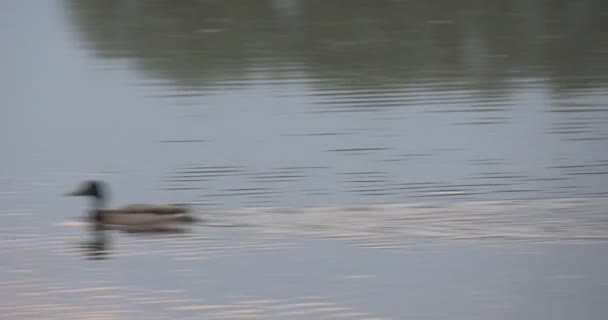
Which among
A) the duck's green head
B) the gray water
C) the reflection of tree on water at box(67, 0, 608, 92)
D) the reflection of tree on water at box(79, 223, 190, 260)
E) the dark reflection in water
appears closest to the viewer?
the gray water

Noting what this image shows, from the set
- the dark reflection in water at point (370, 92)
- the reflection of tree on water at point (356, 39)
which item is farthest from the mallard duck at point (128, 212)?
the reflection of tree on water at point (356, 39)

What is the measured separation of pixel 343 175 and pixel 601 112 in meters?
2.15

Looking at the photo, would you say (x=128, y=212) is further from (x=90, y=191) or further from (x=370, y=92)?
(x=370, y=92)

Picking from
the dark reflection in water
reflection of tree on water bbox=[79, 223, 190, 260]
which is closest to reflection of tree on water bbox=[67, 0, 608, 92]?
the dark reflection in water

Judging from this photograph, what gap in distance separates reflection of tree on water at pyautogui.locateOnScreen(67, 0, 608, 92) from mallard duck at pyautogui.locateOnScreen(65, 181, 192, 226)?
2.74 metres

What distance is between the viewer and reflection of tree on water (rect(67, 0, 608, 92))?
1309 cm

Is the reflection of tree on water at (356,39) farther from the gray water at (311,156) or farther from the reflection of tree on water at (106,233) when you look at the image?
the reflection of tree on water at (106,233)

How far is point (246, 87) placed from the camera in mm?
12664

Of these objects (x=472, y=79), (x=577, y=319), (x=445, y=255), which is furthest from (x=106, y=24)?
(x=577, y=319)

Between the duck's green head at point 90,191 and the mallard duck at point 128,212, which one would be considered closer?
the mallard duck at point 128,212

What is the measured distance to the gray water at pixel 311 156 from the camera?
891 cm

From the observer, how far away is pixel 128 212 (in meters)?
9.76

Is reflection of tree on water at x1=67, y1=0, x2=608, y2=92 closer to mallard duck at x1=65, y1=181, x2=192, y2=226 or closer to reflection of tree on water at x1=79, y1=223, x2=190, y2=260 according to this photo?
mallard duck at x1=65, y1=181, x2=192, y2=226

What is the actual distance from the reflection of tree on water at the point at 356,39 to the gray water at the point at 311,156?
0.08 feet
